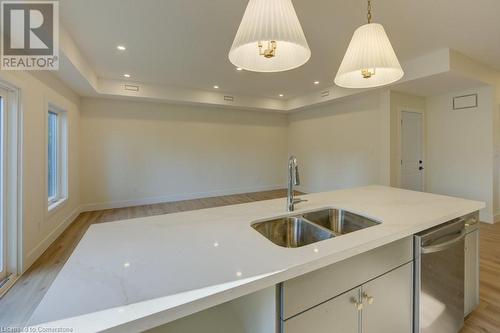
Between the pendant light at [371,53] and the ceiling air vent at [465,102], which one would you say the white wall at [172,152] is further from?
the pendant light at [371,53]

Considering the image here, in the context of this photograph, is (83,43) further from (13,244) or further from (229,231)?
(229,231)

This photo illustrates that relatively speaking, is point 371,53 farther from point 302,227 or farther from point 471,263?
point 471,263

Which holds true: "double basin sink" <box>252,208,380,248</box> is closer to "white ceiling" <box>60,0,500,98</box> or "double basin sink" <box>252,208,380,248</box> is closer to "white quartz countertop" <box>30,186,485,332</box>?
"white quartz countertop" <box>30,186,485,332</box>

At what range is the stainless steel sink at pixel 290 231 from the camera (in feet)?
4.72

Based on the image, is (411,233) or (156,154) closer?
(411,233)

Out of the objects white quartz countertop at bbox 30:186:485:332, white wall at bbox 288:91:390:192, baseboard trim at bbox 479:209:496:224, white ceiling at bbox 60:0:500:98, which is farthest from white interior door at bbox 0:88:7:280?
baseboard trim at bbox 479:209:496:224

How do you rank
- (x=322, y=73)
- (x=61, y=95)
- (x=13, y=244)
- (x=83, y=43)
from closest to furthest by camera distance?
1. (x=13, y=244)
2. (x=83, y=43)
3. (x=61, y=95)
4. (x=322, y=73)

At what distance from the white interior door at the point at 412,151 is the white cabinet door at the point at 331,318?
4421mm

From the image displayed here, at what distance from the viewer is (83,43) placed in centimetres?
304

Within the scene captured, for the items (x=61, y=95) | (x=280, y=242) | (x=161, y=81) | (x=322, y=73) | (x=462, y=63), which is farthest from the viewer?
(x=161, y=81)

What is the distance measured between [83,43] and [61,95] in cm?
110

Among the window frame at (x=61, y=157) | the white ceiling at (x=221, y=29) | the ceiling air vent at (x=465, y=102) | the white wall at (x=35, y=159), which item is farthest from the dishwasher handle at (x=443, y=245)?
the window frame at (x=61, y=157)

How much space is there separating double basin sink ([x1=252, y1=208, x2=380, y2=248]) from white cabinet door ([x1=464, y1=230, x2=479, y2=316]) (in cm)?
84

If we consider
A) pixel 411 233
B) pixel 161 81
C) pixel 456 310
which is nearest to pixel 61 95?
pixel 161 81
